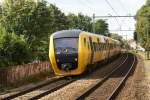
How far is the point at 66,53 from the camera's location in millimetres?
26547

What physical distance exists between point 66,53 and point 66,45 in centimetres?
49

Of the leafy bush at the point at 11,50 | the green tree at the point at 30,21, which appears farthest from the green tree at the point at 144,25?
the leafy bush at the point at 11,50

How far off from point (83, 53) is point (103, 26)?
128m

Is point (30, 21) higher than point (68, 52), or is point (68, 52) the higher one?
point (30, 21)

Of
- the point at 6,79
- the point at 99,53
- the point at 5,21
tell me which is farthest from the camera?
the point at 5,21

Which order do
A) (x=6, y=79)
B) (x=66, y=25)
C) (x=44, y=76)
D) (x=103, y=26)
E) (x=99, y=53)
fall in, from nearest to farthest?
(x=6, y=79) → (x=44, y=76) → (x=99, y=53) → (x=66, y=25) → (x=103, y=26)

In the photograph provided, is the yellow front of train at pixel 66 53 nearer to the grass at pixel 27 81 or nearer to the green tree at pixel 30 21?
the grass at pixel 27 81

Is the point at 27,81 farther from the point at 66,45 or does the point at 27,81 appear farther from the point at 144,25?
the point at 144,25

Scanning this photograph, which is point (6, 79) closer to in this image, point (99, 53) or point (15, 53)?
point (15, 53)

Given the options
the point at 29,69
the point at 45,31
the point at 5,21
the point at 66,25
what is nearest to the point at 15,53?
the point at 29,69

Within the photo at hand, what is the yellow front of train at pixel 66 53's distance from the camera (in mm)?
26536

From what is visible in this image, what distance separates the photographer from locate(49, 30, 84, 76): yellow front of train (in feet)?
87.1

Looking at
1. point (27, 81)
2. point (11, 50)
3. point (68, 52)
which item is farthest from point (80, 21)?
point (27, 81)

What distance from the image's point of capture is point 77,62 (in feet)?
87.0
